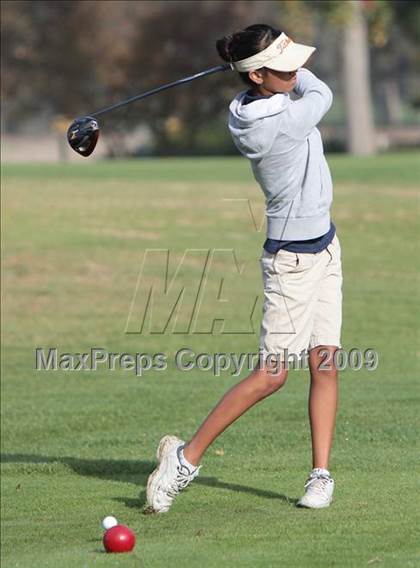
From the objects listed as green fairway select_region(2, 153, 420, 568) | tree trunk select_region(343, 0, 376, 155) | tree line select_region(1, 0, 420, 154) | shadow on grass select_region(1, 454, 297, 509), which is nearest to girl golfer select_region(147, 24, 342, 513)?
green fairway select_region(2, 153, 420, 568)

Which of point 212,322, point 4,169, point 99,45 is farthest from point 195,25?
point 212,322

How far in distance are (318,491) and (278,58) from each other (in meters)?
2.06

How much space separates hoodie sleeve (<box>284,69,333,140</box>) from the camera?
664cm

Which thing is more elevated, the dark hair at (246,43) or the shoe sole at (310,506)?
the dark hair at (246,43)

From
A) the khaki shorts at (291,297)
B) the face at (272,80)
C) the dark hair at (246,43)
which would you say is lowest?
the khaki shorts at (291,297)

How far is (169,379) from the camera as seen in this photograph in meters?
12.0

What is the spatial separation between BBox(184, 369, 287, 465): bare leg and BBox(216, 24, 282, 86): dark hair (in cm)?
142

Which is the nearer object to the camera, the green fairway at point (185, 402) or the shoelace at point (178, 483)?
the green fairway at point (185, 402)

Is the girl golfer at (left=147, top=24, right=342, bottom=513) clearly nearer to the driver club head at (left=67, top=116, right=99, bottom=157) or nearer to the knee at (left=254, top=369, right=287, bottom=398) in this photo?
the knee at (left=254, top=369, right=287, bottom=398)

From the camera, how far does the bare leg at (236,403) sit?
275 inches

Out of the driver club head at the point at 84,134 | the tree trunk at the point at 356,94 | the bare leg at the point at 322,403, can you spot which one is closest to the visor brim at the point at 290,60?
the driver club head at the point at 84,134

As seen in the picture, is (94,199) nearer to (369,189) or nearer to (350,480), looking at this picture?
(369,189)

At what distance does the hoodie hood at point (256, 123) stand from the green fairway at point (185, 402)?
1.75 m

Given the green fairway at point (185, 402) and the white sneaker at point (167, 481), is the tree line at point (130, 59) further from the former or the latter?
the white sneaker at point (167, 481)
